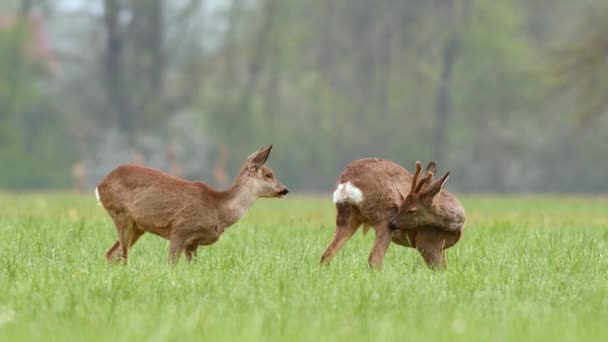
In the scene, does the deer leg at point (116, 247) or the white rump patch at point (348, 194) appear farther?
the deer leg at point (116, 247)

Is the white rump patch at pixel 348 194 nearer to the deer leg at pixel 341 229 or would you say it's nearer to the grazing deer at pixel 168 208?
the deer leg at pixel 341 229

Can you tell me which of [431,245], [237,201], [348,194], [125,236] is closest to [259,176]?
[237,201]

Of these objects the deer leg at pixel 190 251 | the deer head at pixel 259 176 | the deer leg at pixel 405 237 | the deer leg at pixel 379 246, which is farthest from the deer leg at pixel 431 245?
the deer leg at pixel 190 251

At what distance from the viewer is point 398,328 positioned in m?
6.67

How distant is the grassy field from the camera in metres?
6.55

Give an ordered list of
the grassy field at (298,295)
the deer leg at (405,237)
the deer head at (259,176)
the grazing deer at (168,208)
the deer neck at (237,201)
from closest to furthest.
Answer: the grassy field at (298,295)
the grazing deer at (168,208)
the deer leg at (405,237)
the deer neck at (237,201)
the deer head at (259,176)

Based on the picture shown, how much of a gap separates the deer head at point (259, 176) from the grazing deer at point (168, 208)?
162 mm

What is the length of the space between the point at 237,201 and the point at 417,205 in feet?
5.40

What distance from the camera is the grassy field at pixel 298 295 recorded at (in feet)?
21.5

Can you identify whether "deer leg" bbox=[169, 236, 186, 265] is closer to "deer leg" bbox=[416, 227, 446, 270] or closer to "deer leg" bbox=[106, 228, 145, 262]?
"deer leg" bbox=[106, 228, 145, 262]

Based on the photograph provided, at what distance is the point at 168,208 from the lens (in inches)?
400

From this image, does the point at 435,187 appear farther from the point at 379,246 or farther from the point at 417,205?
the point at 379,246

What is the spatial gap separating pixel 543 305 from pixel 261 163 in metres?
3.78

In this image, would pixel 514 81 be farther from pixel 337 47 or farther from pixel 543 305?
pixel 543 305
